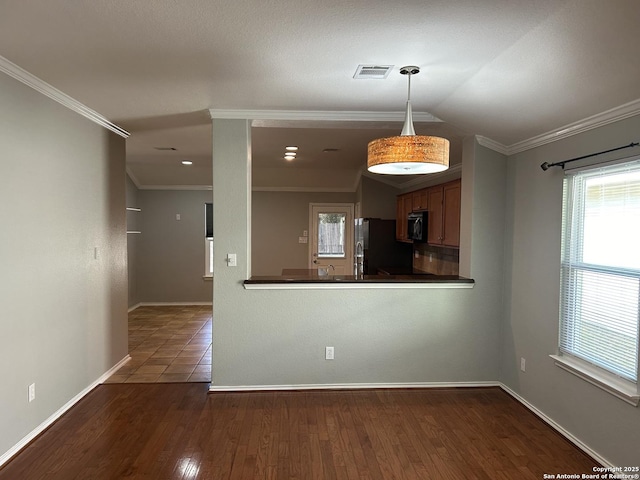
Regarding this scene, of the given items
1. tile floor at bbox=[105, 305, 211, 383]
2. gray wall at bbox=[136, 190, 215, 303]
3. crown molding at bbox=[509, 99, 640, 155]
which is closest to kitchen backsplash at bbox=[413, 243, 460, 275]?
crown molding at bbox=[509, 99, 640, 155]

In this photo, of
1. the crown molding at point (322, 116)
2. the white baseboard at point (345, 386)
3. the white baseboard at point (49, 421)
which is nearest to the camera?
the white baseboard at point (49, 421)

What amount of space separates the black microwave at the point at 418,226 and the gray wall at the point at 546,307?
1.54 meters

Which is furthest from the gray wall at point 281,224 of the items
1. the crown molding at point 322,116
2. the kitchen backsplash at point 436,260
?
the crown molding at point 322,116

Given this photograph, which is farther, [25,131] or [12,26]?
[25,131]

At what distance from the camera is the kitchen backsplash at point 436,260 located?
507cm

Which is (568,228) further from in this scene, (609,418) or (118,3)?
(118,3)

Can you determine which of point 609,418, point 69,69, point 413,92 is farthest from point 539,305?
point 69,69

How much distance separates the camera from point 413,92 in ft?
9.84

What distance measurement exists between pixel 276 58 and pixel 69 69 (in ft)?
4.44

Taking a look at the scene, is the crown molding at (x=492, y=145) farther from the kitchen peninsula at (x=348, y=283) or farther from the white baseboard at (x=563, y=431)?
the white baseboard at (x=563, y=431)

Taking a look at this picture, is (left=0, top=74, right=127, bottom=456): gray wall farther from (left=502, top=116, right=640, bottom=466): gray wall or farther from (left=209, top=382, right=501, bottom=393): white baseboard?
(left=502, top=116, right=640, bottom=466): gray wall

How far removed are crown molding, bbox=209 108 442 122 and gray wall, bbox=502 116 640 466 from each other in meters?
1.03

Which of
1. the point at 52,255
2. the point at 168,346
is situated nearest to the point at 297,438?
the point at 52,255

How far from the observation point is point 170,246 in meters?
7.33
